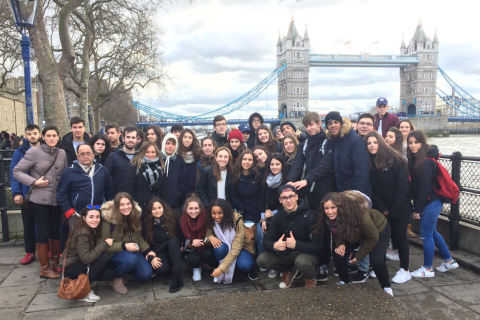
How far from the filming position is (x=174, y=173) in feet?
14.8

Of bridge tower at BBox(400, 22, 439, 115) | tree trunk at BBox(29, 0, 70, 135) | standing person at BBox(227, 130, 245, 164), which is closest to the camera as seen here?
standing person at BBox(227, 130, 245, 164)

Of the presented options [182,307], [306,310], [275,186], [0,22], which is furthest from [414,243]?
[0,22]

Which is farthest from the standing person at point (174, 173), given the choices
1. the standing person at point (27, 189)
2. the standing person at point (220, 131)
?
the standing person at point (27, 189)

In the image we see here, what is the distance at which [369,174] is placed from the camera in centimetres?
390

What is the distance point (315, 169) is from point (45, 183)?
3.00 m

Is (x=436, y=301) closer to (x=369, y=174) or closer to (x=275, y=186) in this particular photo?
(x=369, y=174)

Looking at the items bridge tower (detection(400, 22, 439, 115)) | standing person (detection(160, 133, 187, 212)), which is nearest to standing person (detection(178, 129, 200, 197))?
standing person (detection(160, 133, 187, 212))

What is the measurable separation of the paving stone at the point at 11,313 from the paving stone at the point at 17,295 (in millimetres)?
90

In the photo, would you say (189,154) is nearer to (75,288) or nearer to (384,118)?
(75,288)

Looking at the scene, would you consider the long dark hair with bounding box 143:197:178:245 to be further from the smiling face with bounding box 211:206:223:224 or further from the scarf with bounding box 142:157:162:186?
the smiling face with bounding box 211:206:223:224

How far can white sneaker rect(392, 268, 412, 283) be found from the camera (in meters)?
3.80

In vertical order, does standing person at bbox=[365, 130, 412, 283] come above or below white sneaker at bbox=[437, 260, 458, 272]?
above

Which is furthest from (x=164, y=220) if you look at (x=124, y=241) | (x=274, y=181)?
(x=274, y=181)

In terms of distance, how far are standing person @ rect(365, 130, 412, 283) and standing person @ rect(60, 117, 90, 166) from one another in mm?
3474
